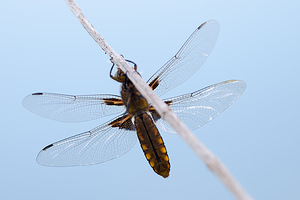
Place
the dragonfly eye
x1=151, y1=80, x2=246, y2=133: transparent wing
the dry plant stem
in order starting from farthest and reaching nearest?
x1=151, y1=80, x2=246, y2=133: transparent wing → the dragonfly eye → the dry plant stem

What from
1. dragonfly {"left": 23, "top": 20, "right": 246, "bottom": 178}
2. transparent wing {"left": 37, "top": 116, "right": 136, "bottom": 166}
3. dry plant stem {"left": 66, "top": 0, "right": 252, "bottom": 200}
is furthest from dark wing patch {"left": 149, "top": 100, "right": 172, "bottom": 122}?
dry plant stem {"left": 66, "top": 0, "right": 252, "bottom": 200}

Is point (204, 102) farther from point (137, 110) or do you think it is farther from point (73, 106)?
point (73, 106)

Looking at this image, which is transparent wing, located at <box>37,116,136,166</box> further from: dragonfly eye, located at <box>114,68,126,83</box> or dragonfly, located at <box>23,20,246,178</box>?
dragonfly eye, located at <box>114,68,126,83</box>

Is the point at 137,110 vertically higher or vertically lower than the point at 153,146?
higher

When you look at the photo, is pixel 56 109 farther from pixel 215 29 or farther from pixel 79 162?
pixel 215 29

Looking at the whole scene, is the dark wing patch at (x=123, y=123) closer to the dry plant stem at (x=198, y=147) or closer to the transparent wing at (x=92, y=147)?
the transparent wing at (x=92, y=147)

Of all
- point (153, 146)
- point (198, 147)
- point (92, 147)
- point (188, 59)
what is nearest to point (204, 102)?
point (188, 59)
